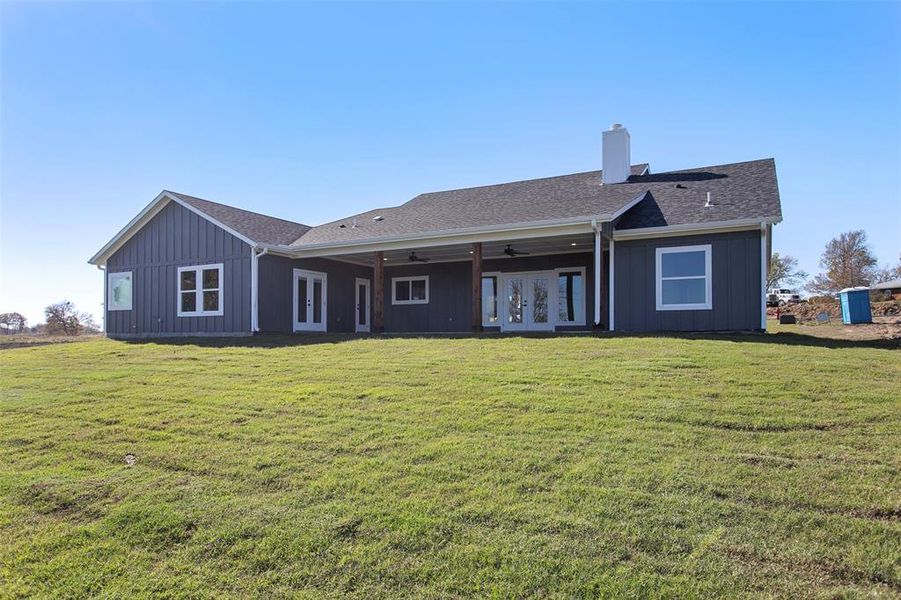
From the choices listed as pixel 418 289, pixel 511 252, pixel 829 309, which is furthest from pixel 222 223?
pixel 829 309

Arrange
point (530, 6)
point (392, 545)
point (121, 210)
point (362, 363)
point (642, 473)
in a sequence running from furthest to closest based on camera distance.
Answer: point (121, 210) < point (530, 6) < point (362, 363) < point (642, 473) < point (392, 545)

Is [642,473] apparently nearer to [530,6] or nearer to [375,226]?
[530,6]

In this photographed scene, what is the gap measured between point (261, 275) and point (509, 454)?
1302 centimetres

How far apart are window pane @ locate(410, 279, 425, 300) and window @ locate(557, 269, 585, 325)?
4.56 metres

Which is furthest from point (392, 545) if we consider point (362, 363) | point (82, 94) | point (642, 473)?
point (82, 94)

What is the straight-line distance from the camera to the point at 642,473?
4.31m

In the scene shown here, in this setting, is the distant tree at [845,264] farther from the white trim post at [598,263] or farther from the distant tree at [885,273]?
the white trim post at [598,263]

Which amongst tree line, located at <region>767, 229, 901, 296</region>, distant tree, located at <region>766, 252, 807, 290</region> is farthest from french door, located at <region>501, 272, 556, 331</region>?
distant tree, located at <region>766, 252, 807, 290</region>

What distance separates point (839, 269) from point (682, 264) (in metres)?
39.4

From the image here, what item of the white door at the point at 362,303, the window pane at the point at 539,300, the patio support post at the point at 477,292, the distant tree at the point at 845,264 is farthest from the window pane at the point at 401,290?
the distant tree at the point at 845,264

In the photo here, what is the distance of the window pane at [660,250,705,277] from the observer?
510 inches

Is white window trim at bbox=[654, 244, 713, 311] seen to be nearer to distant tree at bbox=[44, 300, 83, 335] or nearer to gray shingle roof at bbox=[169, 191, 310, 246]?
gray shingle roof at bbox=[169, 191, 310, 246]

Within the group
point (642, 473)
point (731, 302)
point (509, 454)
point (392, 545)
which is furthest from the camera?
point (731, 302)

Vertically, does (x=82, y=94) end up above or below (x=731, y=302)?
above
